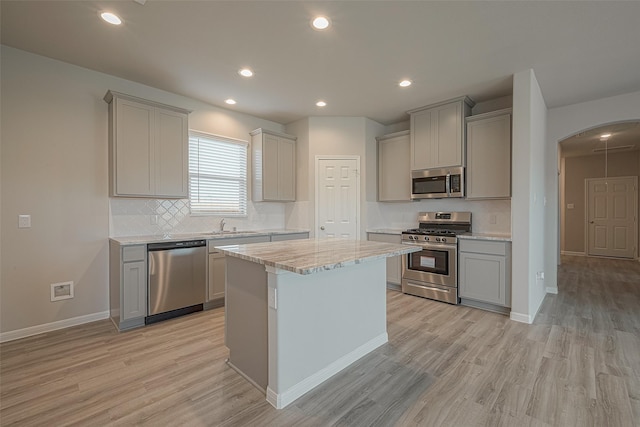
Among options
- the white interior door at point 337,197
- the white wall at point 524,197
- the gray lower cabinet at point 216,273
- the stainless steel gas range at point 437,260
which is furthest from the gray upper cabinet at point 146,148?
the white wall at point 524,197

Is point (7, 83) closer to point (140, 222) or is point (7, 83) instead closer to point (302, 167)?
point (140, 222)

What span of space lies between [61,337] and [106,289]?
601 mm

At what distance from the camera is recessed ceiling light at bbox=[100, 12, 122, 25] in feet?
7.54

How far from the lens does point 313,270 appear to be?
1.57 m

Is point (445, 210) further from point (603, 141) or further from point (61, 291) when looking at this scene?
point (61, 291)

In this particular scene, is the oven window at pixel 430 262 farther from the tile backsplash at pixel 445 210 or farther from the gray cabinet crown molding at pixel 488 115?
the gray cabinet crown molding at pixel 488 115

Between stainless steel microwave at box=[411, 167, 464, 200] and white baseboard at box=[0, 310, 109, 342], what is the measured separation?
14.4 ft

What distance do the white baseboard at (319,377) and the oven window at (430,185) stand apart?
2397 millimetres

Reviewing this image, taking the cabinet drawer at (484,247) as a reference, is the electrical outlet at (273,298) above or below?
below

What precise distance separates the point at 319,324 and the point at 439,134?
334 centimetres

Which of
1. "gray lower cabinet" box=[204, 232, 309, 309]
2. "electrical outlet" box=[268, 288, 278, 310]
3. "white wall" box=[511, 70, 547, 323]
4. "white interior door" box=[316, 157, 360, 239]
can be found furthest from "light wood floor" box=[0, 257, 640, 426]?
"white interior door" box=[316, 157, 360, 239]

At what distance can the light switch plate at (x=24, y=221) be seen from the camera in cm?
284

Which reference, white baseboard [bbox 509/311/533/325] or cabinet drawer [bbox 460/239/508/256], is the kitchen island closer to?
cabinet drawer [bbox 460/239/508/256]

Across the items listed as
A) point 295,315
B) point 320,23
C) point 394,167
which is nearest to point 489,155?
point 394,167
